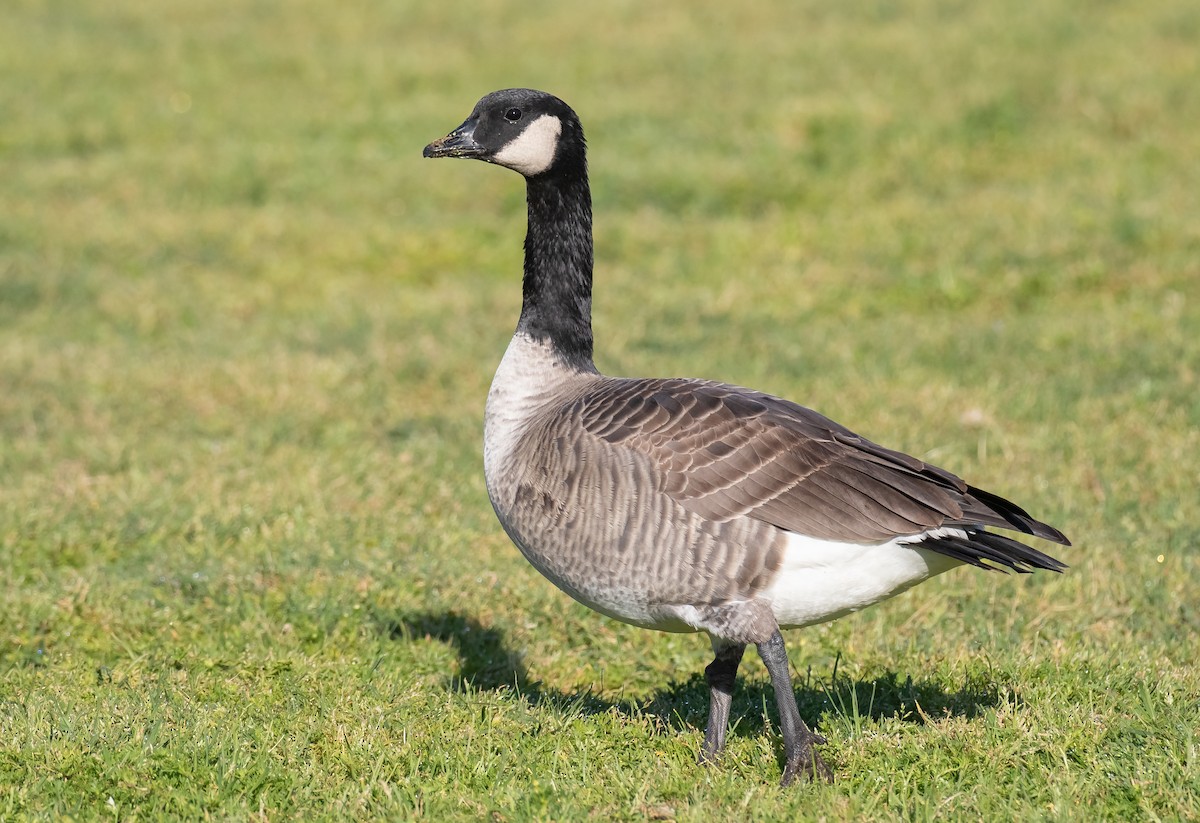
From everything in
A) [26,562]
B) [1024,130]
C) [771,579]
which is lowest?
[26,562]

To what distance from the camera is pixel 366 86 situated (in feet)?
56.5

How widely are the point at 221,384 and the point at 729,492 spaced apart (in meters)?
6.10

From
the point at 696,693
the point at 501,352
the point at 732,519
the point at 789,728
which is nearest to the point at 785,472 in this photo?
A: the point at 732,519

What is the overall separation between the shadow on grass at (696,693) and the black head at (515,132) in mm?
2105

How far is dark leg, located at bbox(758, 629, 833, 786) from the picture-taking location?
15.2 ft

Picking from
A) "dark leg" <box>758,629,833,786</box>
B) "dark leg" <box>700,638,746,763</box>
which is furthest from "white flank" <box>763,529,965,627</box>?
"dark leg" <box>700,638,746,763</box>

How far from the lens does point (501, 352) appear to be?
10625 millimetres

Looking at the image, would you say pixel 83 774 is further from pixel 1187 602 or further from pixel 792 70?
pixel 792 70

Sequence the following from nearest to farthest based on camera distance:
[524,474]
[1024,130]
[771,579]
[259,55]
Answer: [771,579] < [524,474] < [1024,130] < [259,55]

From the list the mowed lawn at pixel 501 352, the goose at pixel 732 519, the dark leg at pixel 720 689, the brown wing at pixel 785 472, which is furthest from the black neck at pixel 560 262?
the mowed lawn at pixel 501 352

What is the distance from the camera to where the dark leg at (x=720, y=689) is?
5.02m

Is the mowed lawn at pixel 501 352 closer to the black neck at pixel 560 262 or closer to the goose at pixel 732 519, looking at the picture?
the goose at pixel 732 519

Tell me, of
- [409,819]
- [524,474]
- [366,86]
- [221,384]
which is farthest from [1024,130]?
[409,819]

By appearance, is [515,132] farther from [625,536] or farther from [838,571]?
[838,571]
